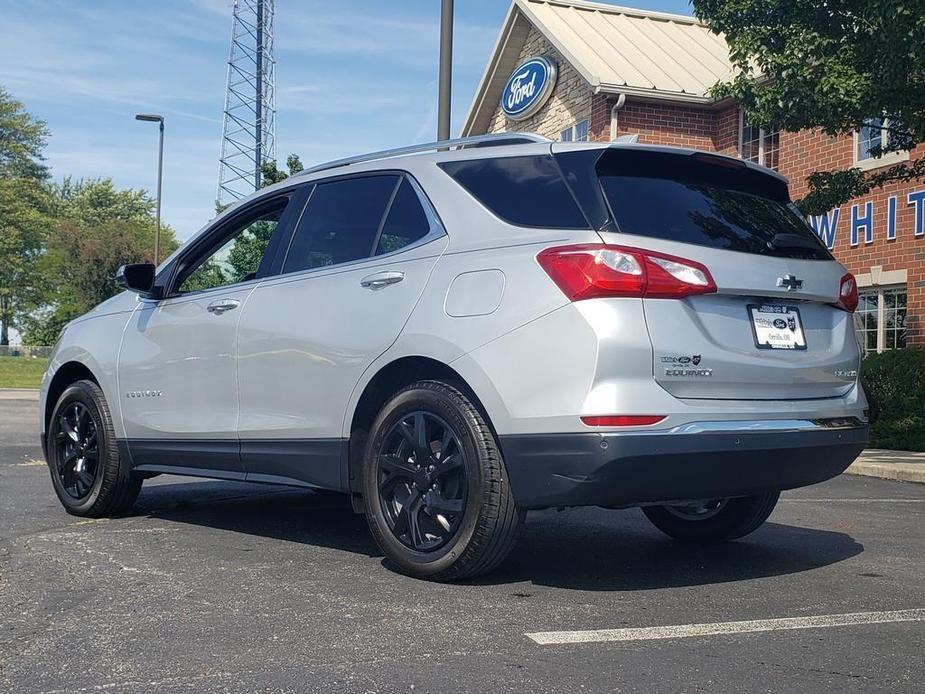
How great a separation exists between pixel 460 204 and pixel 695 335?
123 centimetres

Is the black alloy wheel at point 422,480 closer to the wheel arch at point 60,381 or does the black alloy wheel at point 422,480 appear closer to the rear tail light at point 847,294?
the rear tail light at point 847,294

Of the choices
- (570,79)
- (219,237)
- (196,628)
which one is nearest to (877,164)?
(570,79)

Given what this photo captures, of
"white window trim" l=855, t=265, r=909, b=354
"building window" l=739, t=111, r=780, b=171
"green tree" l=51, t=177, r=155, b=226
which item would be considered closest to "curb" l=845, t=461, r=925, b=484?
"white window trim" l=855, t=265, r=909, b=354

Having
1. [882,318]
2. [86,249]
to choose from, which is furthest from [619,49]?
[86,249]

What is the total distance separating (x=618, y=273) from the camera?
14.4 feet

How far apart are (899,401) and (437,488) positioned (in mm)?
10426

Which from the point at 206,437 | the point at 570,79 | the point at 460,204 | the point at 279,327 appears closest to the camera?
the point at 460,204

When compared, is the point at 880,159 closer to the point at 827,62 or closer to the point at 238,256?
the point at 827,62

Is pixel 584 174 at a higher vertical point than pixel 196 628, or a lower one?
higher

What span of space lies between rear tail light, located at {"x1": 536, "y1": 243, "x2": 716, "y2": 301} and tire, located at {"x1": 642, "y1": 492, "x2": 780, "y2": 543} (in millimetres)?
1641

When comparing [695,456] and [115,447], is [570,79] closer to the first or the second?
[115,447]

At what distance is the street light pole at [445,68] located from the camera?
1456 centimetres

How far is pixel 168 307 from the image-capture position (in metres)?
6.38

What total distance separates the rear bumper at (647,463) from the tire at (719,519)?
1104mm
